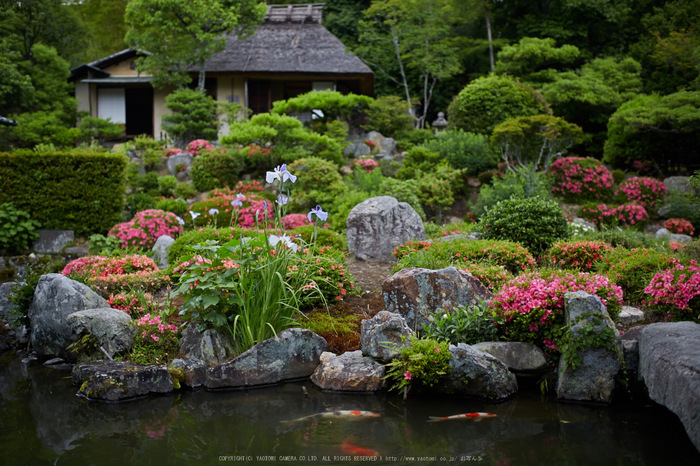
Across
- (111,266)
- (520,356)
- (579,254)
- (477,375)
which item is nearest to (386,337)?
(477,375)

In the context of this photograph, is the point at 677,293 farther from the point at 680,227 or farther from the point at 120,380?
the point at 680,227

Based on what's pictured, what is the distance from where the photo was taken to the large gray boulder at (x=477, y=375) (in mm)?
5234

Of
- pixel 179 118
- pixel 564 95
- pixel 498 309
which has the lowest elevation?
pixel 498 309

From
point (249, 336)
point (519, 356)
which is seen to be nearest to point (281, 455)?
point (249, 336)

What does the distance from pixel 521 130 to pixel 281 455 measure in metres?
11.0

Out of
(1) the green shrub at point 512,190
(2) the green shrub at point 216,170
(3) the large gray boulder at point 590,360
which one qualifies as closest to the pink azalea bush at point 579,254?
(3) the large gray boulder at point 590,360

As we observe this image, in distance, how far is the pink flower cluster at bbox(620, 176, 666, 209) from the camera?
13266 millimetres

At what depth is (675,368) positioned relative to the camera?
4289 mm

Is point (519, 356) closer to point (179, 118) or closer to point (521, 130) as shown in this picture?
point (521, 130)

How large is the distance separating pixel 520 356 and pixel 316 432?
228 centimetres

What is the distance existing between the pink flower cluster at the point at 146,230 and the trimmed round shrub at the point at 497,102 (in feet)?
32.9

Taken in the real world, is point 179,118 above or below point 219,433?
above

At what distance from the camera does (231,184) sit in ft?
49.5

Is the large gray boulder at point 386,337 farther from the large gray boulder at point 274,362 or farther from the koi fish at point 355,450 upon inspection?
the koi fish at point 355,450
